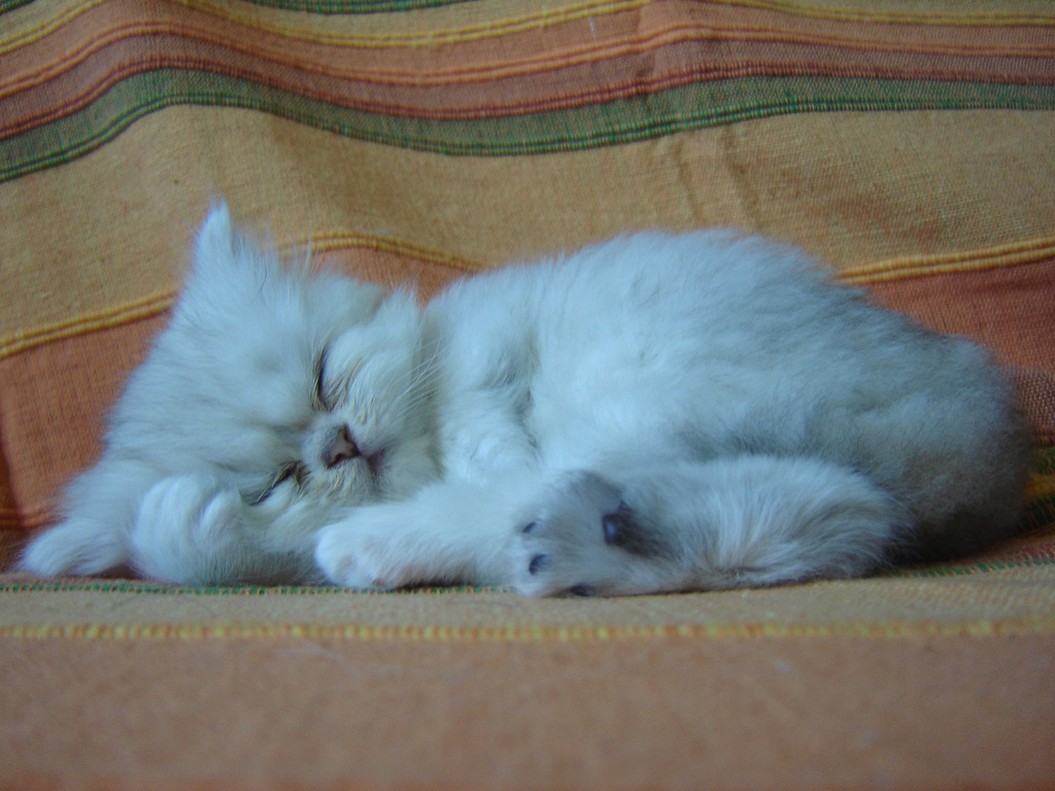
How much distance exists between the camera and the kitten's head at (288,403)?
1.17m

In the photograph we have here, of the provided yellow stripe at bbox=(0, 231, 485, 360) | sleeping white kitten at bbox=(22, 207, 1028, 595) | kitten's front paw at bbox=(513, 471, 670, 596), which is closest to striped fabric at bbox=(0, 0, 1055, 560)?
yellow stripe at bbox=(0, 231, 485, 360)

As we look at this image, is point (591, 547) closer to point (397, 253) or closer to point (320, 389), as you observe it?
point (320, 389)

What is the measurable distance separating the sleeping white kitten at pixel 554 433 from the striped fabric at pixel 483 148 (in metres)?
0.47

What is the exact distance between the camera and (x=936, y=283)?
1.78 m

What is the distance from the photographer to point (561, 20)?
2.00m

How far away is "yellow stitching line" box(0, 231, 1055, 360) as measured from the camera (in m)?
1.76

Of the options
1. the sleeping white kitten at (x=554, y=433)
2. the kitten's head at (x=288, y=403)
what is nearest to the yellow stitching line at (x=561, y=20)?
Result: the sleeping white kitten at (x=554, y=433)

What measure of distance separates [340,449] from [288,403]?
0.32ft

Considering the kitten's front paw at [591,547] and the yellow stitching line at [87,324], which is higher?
the yellow stitching line at [87,324]

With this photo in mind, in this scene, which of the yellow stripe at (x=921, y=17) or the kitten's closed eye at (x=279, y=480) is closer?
the kitten's closed eye at (x=279, y=480)

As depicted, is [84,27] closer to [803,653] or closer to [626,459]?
[626,459]

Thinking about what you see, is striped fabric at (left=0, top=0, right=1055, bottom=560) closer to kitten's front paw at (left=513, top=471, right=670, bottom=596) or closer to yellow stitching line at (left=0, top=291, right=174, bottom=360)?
yellow stitching line at (left=0, top=291, right=174, bottom=360)

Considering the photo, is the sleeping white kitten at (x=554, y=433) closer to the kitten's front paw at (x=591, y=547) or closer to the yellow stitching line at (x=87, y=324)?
the kitten's front paw at (x=591, y=547)

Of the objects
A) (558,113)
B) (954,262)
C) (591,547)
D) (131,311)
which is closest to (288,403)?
(591,547)
